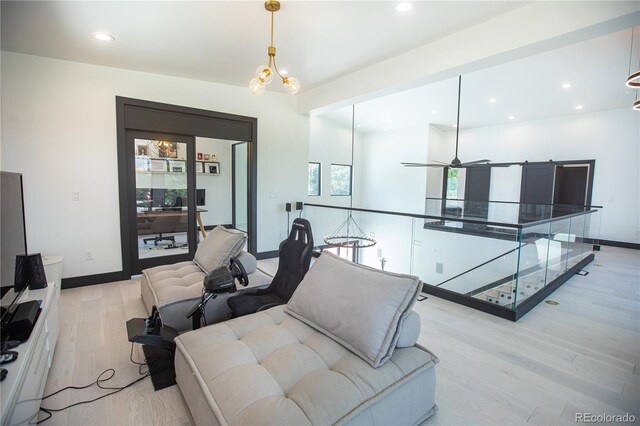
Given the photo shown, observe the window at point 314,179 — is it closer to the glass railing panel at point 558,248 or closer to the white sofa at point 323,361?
the glass railing panel at point 558,248

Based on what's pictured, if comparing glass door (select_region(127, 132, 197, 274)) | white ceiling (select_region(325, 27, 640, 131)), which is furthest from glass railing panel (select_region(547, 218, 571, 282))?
glass door (select_region(127, 132, 197, 274))

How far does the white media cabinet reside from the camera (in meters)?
1.26

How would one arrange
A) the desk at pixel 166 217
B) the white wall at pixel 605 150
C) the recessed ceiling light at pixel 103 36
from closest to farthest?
the recessed ceiling light at pixel 103 36
the desk at pixel 166 217
the white wall at pixel 605 150

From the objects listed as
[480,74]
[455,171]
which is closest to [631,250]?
[455,171]

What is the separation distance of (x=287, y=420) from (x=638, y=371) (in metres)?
2.90

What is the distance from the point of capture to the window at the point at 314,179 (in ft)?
29.9

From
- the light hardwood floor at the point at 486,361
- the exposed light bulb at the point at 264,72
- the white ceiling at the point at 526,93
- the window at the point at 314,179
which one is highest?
the white ceiling at the point at 526,93

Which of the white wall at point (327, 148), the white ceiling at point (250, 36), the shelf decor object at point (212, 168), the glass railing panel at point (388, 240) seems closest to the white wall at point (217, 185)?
the shelf decor object at point (212, 168)

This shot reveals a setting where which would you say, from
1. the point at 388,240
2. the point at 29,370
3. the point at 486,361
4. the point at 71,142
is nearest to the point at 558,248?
the point at 388,240

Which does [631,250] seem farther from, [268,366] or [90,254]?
[90,254]

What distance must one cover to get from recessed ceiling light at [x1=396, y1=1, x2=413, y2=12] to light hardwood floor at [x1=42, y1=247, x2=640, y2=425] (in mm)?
2998

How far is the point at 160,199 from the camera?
4.62 metres

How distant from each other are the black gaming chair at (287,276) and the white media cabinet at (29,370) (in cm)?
121

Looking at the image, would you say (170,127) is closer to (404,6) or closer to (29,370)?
(404,6)
